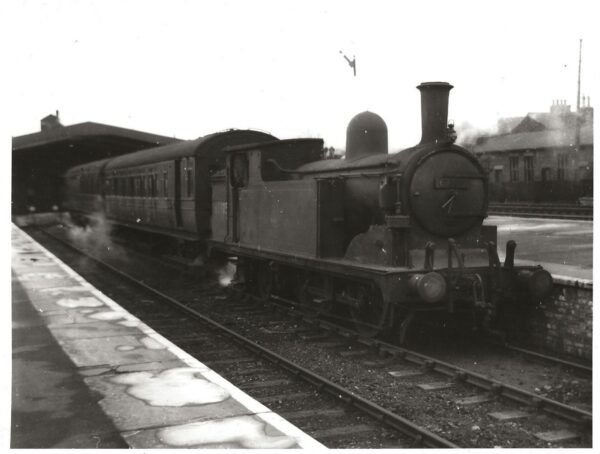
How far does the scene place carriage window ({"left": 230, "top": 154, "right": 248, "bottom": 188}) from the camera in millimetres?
10922

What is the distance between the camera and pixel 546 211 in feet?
71.1

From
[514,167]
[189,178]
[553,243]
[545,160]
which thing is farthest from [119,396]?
[514,167]

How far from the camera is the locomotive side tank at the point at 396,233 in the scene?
761 centimetres

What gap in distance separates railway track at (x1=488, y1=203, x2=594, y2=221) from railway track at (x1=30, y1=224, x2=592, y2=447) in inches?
503

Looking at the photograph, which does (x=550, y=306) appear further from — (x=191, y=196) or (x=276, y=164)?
(x=191, y=196)

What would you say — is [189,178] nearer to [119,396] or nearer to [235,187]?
[235,187]

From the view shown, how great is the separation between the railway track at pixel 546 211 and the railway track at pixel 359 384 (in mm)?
12784

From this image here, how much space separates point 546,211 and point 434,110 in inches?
607

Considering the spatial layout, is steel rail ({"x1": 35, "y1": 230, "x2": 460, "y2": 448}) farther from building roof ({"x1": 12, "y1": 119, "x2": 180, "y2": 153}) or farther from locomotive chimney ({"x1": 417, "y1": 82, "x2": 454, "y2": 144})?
building roof ({"x1": 12, "y1": 119, "x2": 180, "y2": 153})

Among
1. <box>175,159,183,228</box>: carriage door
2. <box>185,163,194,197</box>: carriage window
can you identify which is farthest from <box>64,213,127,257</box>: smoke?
<box>185,163,194,197</box>: carriage window

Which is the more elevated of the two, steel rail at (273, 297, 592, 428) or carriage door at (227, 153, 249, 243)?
carriage door at (227, 153, 249, 243)

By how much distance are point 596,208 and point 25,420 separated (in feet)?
16.2

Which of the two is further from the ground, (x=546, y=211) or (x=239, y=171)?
(x=239, y=171)

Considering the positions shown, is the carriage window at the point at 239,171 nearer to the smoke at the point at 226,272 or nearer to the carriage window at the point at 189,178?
the carriage window at the point at 189,178
